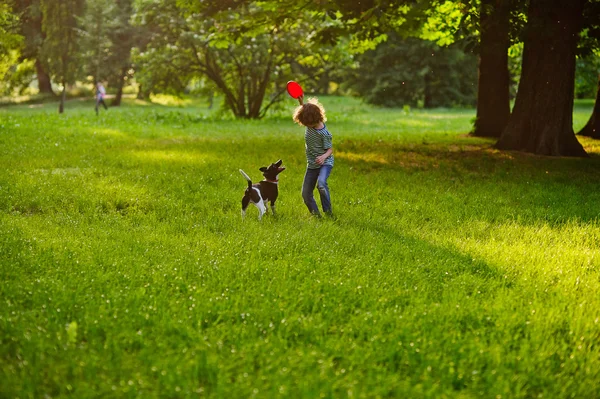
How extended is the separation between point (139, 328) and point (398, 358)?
1.89 meters

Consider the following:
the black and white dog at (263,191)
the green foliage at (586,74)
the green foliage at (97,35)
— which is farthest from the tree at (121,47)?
the black and white dog at (263,191)

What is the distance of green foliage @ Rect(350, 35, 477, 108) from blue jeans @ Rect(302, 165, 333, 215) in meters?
35.4

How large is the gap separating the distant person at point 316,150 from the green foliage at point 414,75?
35.4 metres

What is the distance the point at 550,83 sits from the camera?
13.2 m

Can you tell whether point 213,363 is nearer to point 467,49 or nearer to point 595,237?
point 595,237

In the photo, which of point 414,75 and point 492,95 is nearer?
point 492,95

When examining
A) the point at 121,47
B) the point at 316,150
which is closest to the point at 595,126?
the point at 316,150

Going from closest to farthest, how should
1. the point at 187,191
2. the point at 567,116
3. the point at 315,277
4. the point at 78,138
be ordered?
the point at 315,277 < the point at 187,191 < the point at 567,116 < the point at 78,138

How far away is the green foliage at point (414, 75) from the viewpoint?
1672 inches

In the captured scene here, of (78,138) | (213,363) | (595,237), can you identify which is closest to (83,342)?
(213,363)

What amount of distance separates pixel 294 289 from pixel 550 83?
34.3 ft

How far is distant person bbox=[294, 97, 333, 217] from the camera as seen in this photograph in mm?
7646

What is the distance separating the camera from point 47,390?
3494mm

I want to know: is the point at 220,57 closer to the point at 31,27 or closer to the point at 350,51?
the point at 350,51
